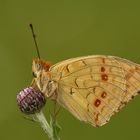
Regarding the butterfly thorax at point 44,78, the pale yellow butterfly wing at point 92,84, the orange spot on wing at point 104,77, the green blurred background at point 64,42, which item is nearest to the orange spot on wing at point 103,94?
the pale yellow butterfly wing at point 92,84

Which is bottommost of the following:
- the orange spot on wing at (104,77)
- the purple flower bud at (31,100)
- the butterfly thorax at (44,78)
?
the purple flower bud at (31,100)

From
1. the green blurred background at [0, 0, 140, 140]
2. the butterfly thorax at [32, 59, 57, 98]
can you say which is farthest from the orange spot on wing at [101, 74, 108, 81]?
the green blurred background at [0, 0, 140, 140]

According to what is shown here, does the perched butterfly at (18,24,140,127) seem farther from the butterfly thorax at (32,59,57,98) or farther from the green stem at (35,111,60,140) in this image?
the green stem at (35,111,60,140)

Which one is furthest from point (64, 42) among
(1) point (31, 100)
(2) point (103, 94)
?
(2) point (103, 94)

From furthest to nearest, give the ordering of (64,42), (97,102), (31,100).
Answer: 1. (64,42)
2. (31,100)
3. (97,102)

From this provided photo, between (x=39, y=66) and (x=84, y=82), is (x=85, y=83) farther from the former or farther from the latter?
(x=39, y=66)

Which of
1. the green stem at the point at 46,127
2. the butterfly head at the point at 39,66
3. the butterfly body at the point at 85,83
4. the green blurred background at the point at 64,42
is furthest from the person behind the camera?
the green blurred background at the point at 64,42

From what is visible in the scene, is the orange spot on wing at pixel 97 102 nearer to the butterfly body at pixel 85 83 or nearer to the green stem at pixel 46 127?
the butterfly body at pixel 85 83

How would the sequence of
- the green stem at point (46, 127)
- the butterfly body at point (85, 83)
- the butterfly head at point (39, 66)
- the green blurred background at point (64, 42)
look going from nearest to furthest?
the green stem at point (46, 127) → the butterfly body at point (85, 83) → the butterfly head at point (39, 66) → the green blurred background at point (64, 42)

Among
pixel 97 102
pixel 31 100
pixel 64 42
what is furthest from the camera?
pixel 64 42
